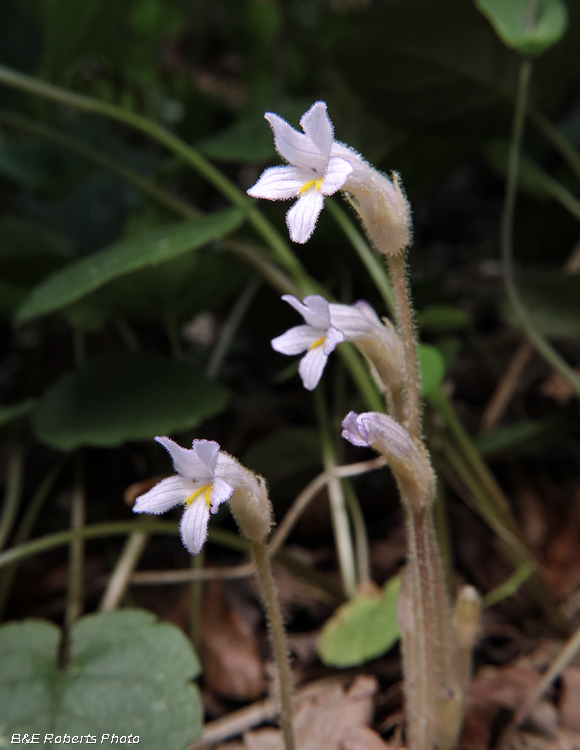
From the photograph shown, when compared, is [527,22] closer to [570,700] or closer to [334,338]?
[334,338]

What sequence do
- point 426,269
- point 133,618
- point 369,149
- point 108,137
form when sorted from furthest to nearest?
point 108,137
point 426,269
point 369,149
point 133,618

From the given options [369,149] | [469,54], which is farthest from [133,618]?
[469,54]

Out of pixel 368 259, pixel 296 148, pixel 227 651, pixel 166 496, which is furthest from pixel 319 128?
pixel 227 651

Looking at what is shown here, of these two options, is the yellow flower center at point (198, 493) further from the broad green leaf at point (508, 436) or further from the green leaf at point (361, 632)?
the broad green leaf at point (508, 436)

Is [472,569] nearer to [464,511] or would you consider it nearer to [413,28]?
[464,511]

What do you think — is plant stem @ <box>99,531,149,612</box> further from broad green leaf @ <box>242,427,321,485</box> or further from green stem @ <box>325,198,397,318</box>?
green stem @ <box>325,198,397,318</box>

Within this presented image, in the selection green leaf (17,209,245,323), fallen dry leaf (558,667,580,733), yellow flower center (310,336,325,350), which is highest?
green leaf (17,209,245,323)

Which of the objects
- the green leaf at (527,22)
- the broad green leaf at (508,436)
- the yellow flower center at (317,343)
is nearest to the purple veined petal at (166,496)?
the yellow flower center at (317,343)

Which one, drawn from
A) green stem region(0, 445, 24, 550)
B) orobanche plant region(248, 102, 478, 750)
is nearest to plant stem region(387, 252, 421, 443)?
orobanche plant region(248, 102, 478, 750)
